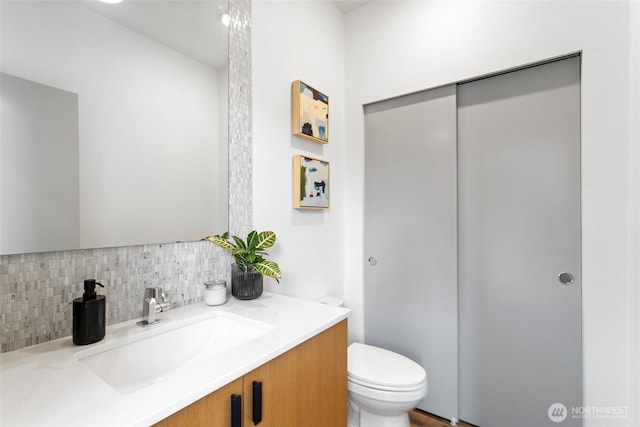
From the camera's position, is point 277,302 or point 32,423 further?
point 277,302

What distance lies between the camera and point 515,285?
5.26 feet

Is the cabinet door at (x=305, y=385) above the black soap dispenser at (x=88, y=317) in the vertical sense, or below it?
below

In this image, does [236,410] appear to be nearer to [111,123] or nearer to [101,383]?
[101,383]

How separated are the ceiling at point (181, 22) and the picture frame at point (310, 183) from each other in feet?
2.16

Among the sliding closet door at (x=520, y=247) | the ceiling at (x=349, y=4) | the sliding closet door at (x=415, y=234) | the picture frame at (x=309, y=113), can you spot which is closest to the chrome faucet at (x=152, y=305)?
the picture frame at (x=309, y=113)

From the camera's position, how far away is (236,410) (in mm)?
664

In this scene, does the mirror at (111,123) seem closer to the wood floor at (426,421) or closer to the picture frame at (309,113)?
the picture frame at (309,113)

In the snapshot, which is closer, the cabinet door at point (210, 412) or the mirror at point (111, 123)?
the cabinet door at point (210, 412)

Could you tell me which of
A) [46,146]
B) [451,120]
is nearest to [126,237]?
[46,146]

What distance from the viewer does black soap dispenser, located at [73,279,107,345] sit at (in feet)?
2.57

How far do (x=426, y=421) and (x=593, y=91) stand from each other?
6.62ft

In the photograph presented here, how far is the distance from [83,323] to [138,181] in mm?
476

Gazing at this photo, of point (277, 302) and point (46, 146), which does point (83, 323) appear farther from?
point (277, 302)

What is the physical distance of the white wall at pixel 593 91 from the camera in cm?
129
